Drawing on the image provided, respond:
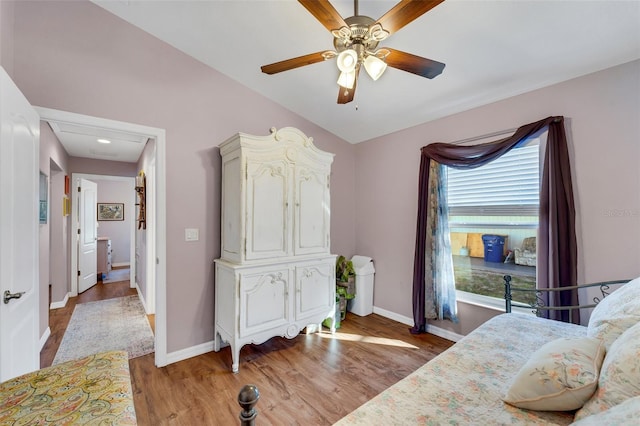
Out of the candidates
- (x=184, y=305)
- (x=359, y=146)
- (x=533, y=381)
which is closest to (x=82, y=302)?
(x=184, y=305)

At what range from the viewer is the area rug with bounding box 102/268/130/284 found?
18.4 ft

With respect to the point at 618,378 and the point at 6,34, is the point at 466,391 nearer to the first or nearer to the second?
the point at 618,378

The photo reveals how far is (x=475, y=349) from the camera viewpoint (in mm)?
1503

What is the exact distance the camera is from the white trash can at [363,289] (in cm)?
365

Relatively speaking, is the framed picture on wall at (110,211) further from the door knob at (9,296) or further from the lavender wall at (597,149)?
the lavender wall at (597,149)

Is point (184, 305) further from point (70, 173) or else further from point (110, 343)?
point (70, 173)

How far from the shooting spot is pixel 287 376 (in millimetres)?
2322

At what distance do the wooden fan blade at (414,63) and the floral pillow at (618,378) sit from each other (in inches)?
57.6

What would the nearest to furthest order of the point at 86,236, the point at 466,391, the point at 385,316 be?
the point at 466,391 → the point at 385,316 → the point at 86,236

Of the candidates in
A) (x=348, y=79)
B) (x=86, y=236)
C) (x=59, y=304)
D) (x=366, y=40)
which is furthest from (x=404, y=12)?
(x=86, y=236)

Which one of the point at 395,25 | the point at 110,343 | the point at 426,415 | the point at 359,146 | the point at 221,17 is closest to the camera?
→ the point at 426,415

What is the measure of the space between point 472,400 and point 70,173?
6073 millimetres

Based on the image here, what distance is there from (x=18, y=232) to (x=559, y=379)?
2604 mm

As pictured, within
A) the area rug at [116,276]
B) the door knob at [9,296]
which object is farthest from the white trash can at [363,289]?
the area rug at [116,276]
